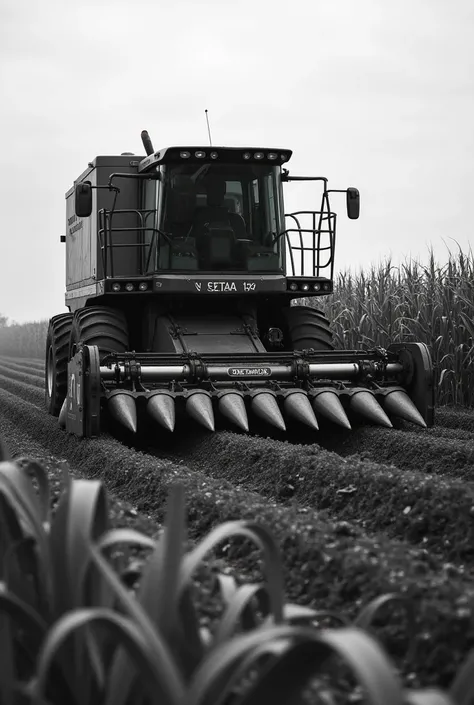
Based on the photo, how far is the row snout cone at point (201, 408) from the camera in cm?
853

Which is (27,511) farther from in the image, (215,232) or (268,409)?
(215,232)

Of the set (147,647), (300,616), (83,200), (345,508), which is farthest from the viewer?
(83,200)

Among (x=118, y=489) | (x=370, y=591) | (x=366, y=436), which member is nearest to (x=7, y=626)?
(x=370, y=591)

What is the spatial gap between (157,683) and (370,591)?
189 centimetres

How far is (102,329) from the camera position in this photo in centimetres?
1013

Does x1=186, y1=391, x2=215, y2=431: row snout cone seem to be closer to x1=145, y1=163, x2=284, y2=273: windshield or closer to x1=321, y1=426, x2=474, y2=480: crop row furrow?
x1=321, y1=426, x2=474, y2=480: crop row furrow

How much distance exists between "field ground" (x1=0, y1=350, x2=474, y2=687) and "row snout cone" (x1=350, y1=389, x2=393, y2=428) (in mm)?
105

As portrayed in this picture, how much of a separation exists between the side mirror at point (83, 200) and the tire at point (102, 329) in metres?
1.10

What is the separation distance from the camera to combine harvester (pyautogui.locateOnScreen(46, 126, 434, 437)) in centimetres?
894

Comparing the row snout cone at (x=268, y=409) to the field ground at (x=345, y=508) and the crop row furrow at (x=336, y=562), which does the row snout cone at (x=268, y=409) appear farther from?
the crop row furrow at (x=336, y=562)

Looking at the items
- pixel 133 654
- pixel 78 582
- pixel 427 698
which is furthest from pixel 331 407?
pixel 427 698

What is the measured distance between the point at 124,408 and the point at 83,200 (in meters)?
2.39

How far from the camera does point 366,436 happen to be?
905 cm

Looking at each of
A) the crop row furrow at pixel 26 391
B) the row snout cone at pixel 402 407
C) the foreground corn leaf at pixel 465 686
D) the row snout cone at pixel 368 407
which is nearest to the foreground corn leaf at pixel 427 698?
the foreground corn leaf at pixel 465 686
